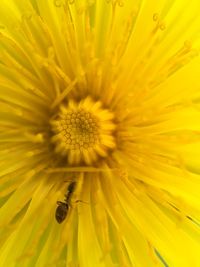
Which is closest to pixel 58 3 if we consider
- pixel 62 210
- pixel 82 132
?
pixel 82 132

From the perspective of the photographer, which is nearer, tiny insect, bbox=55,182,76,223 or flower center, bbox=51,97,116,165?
tiny insect, bbox=55,182,76,223

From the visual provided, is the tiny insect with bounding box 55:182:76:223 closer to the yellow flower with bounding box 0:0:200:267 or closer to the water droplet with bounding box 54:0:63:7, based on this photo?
the yellow flower with bounding box 0:0:200:267

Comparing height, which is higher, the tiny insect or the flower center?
the flower center

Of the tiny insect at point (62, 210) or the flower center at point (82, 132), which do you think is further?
the flower center at point (82, 132)

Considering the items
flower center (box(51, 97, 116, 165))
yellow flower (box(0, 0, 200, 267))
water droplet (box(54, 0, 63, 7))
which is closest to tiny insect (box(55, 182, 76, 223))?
yellow flower (box(0, 0, 200, 267))

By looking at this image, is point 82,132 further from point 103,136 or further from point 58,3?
point 58,3

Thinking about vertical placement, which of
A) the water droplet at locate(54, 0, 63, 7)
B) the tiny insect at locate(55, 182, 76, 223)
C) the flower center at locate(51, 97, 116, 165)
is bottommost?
the tiny insect at locate(55, 182, 76, 223)

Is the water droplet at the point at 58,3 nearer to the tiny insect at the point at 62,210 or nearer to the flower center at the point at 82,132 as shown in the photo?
the flower center at the point at 82,132

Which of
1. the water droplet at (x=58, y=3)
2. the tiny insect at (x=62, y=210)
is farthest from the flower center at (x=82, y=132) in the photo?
the water droplet at (x=58, y=3)
